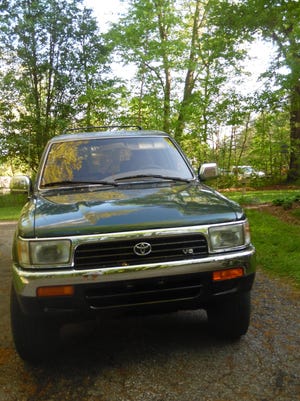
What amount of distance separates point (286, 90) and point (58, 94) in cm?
1734

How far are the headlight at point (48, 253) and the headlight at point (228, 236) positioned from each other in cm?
97

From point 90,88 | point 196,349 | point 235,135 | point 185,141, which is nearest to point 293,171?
point 235,135

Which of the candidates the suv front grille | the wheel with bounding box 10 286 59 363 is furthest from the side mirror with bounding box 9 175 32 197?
the suv front grille

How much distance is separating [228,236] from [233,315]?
2.40 feet

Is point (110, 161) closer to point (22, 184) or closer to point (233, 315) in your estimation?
point (22, 184)

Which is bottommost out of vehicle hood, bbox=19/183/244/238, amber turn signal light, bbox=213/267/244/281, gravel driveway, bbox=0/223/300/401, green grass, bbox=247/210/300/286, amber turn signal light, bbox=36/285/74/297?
green grass, bbox=247/210/300/286

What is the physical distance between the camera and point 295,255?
6.50 m

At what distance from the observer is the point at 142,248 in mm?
2801

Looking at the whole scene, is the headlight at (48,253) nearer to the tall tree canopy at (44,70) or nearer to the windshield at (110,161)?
the windshield at (110,161)

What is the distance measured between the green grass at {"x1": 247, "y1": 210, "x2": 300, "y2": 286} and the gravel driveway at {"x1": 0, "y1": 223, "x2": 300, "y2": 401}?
5.89ft

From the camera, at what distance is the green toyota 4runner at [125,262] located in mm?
2760

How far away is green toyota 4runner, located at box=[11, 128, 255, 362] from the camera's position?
9.05 ft

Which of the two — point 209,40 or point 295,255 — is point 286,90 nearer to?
point 209,40

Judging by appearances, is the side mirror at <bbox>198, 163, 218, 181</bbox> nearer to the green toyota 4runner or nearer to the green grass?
the green toyota 4runner
